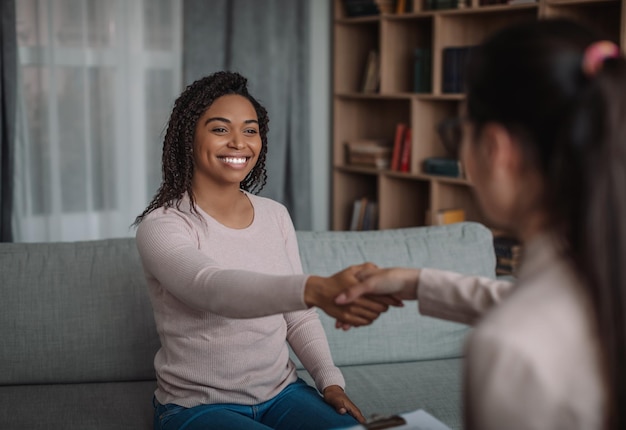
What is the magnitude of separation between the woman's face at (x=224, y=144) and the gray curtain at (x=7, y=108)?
2066 millimetres

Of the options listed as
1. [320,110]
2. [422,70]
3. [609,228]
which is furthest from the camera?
[320,110]

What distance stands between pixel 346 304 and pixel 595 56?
24.9 inches

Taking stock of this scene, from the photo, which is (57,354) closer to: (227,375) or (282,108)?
(227,375)

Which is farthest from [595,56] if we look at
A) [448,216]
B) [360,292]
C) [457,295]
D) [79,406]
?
[448,216]

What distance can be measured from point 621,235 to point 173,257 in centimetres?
94

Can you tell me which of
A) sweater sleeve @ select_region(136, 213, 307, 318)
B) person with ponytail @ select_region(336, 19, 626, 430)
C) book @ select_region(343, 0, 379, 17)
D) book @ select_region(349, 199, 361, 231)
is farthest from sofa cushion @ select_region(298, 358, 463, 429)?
book @ select_region(343, 0, 379, 17)

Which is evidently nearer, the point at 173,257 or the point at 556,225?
the point at 556,225

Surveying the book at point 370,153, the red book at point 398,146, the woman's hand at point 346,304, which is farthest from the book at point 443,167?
the woman's hand at point 346,304

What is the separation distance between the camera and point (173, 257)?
1.54 meters

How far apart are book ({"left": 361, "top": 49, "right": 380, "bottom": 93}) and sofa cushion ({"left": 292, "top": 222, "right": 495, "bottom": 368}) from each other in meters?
2.06

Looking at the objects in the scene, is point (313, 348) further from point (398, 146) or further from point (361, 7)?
point (361, 7)

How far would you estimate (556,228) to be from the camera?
0.87 meters

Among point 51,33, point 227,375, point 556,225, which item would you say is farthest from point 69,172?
point 556,225

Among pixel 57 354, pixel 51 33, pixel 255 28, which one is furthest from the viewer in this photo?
pixel 255 28
